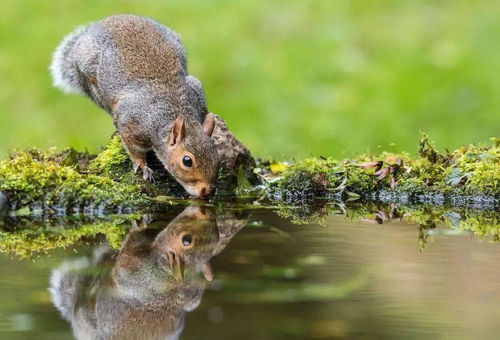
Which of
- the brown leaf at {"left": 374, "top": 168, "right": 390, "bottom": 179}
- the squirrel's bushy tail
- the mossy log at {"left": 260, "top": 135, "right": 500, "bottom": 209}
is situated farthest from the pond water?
the squirrel's bushy tail

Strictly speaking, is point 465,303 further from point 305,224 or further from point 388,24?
point 388,24

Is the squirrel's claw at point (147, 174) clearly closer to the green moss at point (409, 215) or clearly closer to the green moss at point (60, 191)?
the green moss at point (60, 191)

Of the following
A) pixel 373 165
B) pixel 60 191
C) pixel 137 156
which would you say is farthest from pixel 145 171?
pixel 373 165

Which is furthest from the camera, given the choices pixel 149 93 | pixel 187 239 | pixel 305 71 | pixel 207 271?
pixel 305 71

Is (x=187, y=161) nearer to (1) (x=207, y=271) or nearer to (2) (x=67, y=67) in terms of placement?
(1) (x=207, y=271)

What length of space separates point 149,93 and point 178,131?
1.84 ft

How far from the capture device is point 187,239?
13.5ft

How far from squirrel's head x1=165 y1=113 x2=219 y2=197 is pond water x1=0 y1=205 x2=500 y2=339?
2.60 feet

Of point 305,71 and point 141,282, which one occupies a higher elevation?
point 305,71

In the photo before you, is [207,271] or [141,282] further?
[207,271]

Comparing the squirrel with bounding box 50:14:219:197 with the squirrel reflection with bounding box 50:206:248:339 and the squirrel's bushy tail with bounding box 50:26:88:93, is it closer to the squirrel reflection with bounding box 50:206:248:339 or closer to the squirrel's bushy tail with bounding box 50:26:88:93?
the squirrel's bushy tail with bounding box 50:26:88:93

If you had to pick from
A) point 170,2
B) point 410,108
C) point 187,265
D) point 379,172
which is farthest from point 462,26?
point 187,265

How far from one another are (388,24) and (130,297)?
26.6 feet

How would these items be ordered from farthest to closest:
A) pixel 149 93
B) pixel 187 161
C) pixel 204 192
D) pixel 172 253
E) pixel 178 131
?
pixel 149 93 < pixel 178 131 < pixel 187 161 < pixel 204 192 < pixel 172 253
